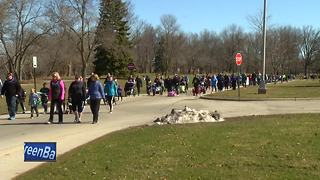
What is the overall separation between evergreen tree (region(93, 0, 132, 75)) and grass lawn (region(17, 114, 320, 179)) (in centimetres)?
5966

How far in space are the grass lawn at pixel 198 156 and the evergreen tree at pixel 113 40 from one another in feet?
196

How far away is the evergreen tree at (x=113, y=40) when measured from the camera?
73562mm

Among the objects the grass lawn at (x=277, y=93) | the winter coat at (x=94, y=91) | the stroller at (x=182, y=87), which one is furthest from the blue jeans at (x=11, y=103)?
the stroller at (x=182, y=87)

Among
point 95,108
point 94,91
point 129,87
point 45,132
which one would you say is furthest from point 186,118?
point 129,87

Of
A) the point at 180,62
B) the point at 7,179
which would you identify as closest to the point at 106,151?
the point at 7,179

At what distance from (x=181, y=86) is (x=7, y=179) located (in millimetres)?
37280

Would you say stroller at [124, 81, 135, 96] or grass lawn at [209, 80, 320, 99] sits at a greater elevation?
stroller at [124, 81, 135, 96]

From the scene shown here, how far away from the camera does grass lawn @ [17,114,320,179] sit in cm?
898

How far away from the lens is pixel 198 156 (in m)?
10.4

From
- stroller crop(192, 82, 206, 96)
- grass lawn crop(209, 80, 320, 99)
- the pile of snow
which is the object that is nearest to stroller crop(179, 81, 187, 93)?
stroller crop(192, 82, 206, 96)

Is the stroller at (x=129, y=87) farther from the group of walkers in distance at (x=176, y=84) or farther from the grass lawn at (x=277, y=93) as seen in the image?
the grass lawn at (x=277, y=93)

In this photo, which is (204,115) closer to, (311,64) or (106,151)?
(106,151)

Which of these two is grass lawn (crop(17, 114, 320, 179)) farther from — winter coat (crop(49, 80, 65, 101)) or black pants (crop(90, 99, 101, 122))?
winter coat (crop(49, 80, 65, 101))

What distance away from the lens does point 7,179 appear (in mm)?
9328
